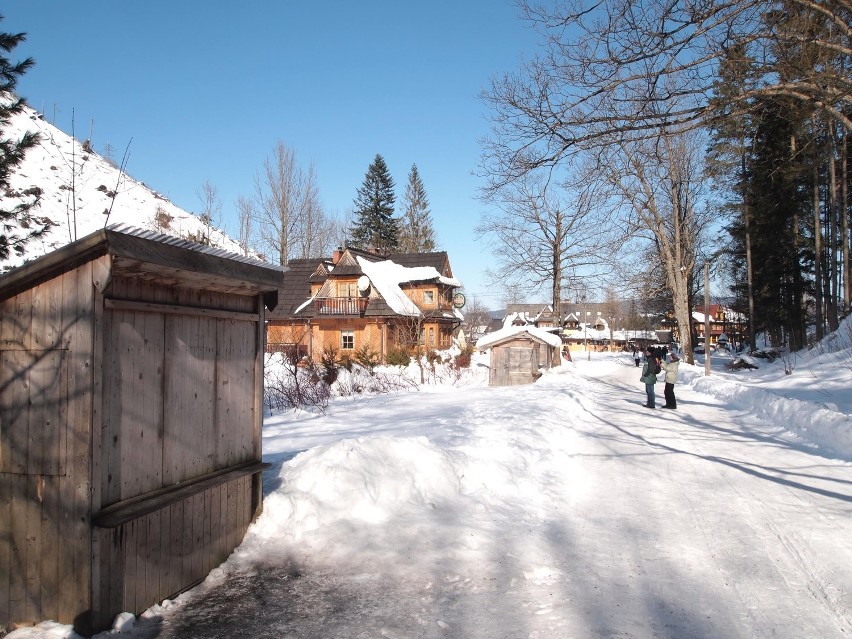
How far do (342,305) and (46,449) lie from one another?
3318 centimetres

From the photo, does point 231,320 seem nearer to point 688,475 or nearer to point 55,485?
point 55,485

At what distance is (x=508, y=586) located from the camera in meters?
4.61

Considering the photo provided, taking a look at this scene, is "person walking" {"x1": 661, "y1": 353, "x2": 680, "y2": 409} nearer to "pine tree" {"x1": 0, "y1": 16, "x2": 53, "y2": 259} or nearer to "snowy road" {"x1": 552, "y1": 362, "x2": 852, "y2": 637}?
"snowy road" {"x1": 552, "y1": 362, "x2": 852, "y2": 637}

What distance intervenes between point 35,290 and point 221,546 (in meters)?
2.67

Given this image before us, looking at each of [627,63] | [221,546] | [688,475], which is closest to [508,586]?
[221,546]

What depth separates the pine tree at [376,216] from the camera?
6388cm

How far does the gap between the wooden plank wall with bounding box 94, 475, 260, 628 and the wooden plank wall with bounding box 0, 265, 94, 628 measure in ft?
0.62

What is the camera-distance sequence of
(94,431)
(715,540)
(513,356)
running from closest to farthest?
(94,431) → (715,540) → (513,356)

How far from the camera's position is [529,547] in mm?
5465

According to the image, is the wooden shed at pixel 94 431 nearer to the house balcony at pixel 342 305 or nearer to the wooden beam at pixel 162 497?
the wooden beam at pixel 162 497

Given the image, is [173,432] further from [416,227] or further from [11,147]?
[416,227]

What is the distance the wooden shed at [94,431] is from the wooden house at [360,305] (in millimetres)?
28460

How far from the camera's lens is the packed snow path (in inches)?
159

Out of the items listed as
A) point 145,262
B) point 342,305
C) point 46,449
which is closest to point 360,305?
point 342,305
